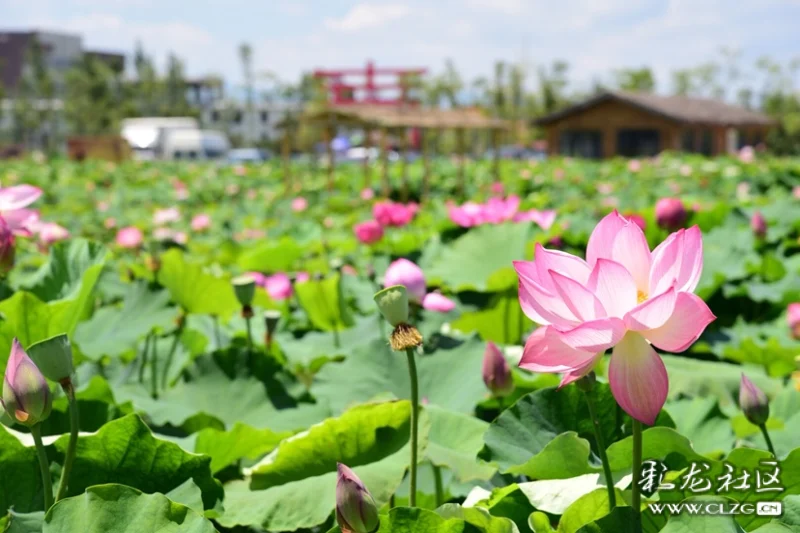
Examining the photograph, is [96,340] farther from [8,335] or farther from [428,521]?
[428,521]

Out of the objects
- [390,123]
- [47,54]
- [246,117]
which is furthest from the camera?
[246,117]

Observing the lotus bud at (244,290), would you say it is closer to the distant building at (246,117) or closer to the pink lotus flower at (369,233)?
the pink lotus flower at (369,233)

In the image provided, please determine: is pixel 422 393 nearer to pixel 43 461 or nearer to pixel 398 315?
pixel 398 315

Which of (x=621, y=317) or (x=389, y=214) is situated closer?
(x=621, y=317)

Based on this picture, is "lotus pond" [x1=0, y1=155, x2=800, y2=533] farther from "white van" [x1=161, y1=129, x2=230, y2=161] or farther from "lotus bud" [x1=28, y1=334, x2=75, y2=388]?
"white van" [x1=161, y1=129, x2=230, y2=161]

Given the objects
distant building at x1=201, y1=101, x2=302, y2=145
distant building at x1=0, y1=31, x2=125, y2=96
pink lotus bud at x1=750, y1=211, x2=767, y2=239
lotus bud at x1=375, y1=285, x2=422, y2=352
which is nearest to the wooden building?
pink lotus bud at x1=750, y1=211, x2=767, y2=239

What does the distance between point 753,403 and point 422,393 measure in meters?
0.46

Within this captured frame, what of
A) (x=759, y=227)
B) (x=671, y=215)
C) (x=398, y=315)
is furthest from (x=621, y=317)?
(x=759, y=227)

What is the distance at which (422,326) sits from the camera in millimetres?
1489

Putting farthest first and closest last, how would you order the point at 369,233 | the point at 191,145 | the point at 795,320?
the point at 191,145 → the point at 369,233 → the point at 795,320

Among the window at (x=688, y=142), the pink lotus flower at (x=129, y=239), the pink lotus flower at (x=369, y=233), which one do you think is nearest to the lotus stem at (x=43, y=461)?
the pink lotus flower at (x=369, y=233)

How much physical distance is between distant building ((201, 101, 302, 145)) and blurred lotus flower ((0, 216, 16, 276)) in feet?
189

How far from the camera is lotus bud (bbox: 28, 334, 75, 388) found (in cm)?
65

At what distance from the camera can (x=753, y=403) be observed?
2.51ft
